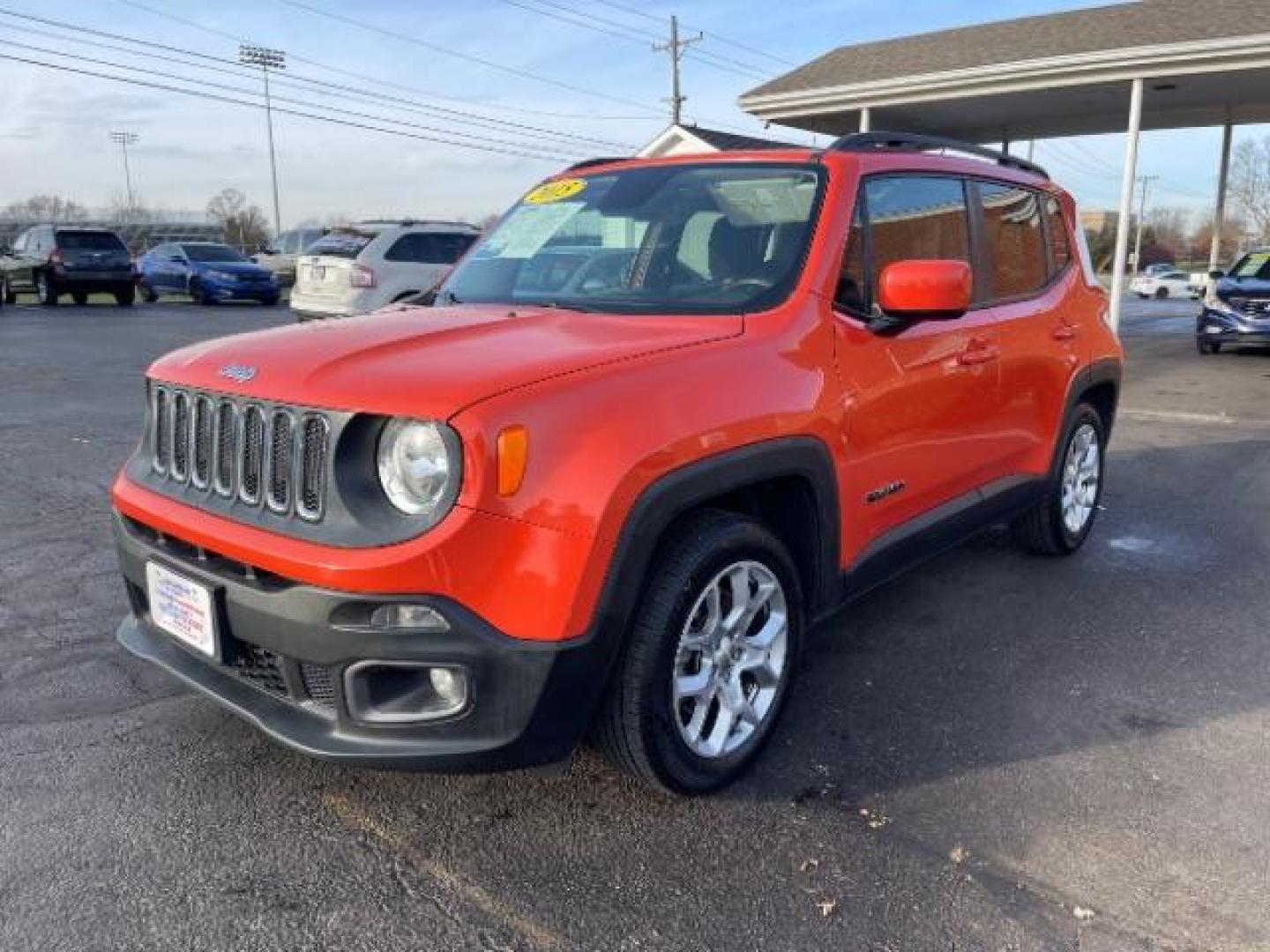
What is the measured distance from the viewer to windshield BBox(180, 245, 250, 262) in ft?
80.2

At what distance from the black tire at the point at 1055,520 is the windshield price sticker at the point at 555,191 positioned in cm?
256

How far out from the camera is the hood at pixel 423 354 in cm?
234

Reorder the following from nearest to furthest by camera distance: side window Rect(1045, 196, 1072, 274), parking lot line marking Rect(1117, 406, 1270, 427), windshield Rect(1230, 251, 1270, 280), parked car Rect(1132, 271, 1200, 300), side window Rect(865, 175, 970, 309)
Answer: side window Rect(865, 175, 970, 309)
side window Rect(1045, 196, 1072, 274)
parking lot line marking Rect(1117, 406, 1270, 427)
windshield Rect(1230, 251, 1270, 280)
parked car Rect(1132, 271, 1200, 300)

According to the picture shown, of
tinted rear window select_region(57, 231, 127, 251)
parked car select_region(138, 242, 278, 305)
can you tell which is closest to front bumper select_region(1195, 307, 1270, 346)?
parked car select_region(138, 242, 278, 305)

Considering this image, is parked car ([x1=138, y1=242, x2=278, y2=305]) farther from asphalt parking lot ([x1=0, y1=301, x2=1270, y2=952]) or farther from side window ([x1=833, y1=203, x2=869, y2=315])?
side window ([x1=833, y1=203, x2=869, y2=315])

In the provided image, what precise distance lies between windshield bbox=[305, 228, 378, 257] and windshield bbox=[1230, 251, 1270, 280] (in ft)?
42.6

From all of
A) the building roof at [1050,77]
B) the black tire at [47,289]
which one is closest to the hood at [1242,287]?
the building roof at [1050,77]

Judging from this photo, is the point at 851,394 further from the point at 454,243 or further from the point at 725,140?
the point at 725,140

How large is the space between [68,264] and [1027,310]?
22357mm

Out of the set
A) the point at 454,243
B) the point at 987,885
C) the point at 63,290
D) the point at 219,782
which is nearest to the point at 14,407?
the point at 454,243

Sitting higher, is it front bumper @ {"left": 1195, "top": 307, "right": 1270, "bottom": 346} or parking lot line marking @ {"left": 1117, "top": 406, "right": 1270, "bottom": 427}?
front bumper @ {"left": 1195, "top": 307, "right": 1270, "bottom": 346}

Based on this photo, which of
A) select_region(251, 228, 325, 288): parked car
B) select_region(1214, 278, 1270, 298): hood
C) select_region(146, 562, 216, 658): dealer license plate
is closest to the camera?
select_region(146, 562, 216, 658): dealer license plate

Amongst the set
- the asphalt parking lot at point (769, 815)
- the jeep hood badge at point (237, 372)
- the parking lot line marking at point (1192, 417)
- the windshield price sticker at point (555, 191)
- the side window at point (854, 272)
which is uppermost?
the windshield price sticker at point (555, 191)

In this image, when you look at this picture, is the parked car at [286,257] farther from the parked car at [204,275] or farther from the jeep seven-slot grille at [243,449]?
the jeep seven-slot grille at [243,449]
